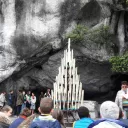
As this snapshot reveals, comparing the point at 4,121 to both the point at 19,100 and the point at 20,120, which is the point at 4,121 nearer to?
the point at 20,120

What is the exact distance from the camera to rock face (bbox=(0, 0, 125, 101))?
17.2 metres

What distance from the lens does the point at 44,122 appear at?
3986 millimetres

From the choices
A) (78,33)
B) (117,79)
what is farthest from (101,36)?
(117,79)

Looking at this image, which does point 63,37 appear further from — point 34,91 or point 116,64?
point 34,91

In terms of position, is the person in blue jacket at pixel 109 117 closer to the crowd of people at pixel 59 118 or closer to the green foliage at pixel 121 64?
the crowd of people at pixel 59 118

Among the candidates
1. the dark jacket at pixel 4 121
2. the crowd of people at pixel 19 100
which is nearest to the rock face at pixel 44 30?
the crowd of people at pixel 19 100

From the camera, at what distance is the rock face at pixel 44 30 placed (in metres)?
17.2

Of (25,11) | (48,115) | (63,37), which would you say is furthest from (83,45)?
(48,115)

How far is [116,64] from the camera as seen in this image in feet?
50.8

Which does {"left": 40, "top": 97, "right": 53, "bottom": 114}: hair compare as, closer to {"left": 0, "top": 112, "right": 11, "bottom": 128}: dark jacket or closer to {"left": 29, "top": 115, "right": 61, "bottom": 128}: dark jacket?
{"left": 29, "top": 115, "right": 61, "bottom": 128}: dark jacket

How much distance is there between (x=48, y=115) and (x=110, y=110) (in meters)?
0.78

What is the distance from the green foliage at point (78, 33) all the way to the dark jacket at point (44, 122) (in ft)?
40.8

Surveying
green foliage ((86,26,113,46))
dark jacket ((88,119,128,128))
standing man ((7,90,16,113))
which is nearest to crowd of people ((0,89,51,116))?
standing man ((7,90,16,113))

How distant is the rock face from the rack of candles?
4729 millimetres
